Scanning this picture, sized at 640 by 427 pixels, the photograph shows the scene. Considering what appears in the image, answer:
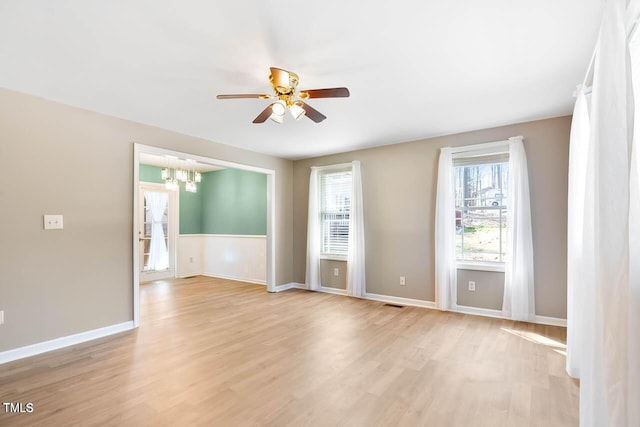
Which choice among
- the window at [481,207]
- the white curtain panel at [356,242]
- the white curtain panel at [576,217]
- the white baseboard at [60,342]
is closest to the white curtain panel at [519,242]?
the window at [481,207]

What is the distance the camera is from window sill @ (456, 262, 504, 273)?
4098mm

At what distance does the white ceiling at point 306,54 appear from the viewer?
6.12 feet

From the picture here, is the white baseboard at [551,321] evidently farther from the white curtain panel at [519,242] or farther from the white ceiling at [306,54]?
the white ceiling at [306,54]

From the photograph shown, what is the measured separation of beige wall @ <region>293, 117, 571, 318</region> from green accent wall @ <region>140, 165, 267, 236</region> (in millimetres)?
1170

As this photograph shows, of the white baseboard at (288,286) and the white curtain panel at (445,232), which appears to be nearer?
the white curtain panel at (445,232)

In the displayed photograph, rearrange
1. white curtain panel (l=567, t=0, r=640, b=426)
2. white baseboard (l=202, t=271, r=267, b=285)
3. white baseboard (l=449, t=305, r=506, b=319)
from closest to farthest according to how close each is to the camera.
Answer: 1. white curtain panel (l=567, t=0, r=640, b=426)
2. white baseboard (l=449, t=305, r=506, b=319)
3. white baseboard (l=202, t=271, r=267, b=285)

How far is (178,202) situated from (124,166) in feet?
11.9

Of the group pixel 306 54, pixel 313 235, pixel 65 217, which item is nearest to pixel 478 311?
pixel 313 235

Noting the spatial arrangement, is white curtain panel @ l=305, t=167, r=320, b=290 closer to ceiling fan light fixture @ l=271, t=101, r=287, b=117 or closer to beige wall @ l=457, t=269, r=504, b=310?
beige wall @ l=457, t=269, r=504, b=310

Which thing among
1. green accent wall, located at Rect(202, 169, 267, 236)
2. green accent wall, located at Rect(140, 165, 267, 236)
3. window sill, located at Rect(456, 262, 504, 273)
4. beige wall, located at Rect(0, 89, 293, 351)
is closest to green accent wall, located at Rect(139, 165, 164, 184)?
green accent wall, located at Rect(140, 165, 267, 236)

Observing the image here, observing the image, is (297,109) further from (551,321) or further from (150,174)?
(150,174)

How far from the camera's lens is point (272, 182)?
5785 millimetres

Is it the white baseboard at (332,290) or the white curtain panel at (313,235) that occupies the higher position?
the white curtain panel at (313,235)

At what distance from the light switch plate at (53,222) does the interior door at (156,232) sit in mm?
3607
